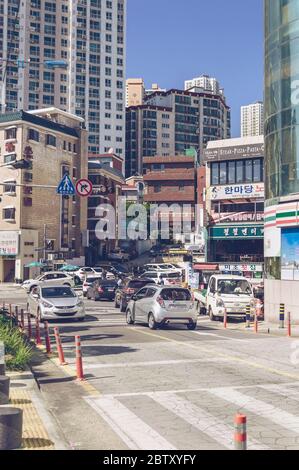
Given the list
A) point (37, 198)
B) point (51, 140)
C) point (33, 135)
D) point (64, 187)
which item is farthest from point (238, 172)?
point (64, 187)

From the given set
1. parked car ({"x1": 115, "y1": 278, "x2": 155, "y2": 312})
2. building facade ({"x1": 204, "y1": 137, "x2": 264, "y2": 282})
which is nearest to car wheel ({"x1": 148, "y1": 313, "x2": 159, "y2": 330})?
parked car ({"x1": 115, "y1": 278, "x2": 155, "y2": 312})

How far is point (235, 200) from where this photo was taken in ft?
214

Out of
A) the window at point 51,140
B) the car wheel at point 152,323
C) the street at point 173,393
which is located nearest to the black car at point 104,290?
the car wheel at point 152,323

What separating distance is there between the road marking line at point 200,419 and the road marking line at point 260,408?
79 centimetres

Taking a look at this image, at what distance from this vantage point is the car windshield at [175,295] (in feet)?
74.0

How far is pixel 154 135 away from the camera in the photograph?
6275 inches

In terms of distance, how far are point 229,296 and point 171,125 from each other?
451ft

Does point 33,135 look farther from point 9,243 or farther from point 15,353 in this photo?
point 15,353

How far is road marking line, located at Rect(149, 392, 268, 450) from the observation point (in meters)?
8.39

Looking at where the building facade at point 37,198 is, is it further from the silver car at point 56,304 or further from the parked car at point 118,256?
the silver car at point 56,304

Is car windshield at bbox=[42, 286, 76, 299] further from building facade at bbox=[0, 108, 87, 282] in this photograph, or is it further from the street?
building facade at bbox=[0, 108, 87, 282]
